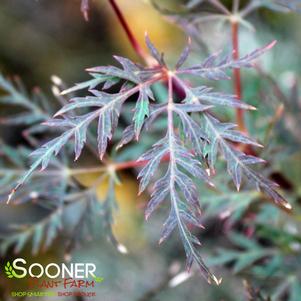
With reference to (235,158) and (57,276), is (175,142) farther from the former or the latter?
(57,276)

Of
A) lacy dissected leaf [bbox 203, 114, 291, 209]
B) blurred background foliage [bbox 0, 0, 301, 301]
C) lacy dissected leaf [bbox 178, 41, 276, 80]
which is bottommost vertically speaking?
blurred background foliage [bbox 0, 0, 301, 301]

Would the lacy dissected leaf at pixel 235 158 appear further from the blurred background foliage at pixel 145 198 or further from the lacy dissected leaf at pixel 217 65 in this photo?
the blurred background foliage at pixel 145 198

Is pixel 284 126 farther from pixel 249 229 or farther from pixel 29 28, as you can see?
pixel 29 28

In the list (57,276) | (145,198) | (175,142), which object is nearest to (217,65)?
(175,142)

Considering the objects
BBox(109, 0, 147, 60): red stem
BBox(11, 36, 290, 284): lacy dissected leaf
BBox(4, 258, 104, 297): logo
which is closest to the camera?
BBox(11, 36, 290, 284): lacy dissected leaf

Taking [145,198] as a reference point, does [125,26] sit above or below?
above

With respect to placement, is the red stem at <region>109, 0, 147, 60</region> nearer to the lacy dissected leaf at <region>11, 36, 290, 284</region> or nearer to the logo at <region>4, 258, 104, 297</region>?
the lacy dissected leaf at <region>11, 36, 290, 284</region>

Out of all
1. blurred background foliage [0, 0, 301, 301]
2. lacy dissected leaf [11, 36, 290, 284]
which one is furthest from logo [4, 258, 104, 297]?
lacy dissected leaf [11, 36, 290, 284]

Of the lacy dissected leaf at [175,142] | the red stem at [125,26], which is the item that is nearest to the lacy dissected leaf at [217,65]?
the lacy dissected leaf at [175,142]

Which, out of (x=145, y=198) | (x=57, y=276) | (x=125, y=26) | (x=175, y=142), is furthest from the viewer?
(x=145, y=198)

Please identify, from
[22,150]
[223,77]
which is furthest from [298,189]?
[22,150]
